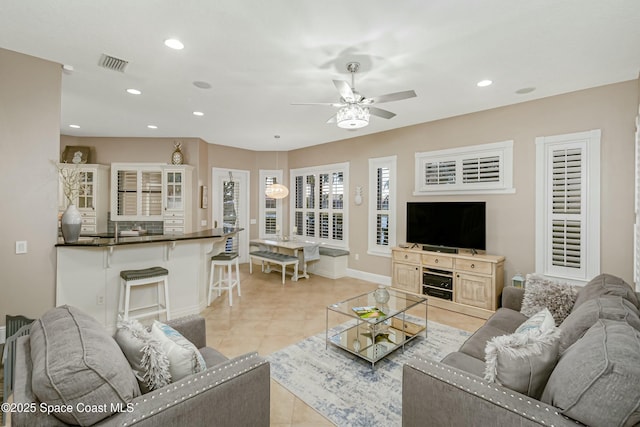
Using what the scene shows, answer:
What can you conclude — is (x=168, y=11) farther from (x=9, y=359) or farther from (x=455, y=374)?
(x=455, y=374)

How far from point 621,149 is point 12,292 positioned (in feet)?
21.5

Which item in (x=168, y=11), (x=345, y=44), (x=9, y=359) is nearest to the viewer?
(x=9, y=359)

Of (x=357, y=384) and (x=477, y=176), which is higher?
(x=477, y=176)

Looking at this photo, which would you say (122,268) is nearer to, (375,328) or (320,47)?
(375,328)

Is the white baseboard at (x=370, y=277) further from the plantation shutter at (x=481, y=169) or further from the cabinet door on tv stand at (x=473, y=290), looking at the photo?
the plantation shutter at (x=481, y=169)

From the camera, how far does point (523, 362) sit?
4.44ft

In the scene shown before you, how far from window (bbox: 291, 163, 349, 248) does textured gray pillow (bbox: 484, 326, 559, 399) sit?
4.83 meters

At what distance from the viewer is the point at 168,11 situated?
2156 mm

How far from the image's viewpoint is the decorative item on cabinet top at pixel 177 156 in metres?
5.96

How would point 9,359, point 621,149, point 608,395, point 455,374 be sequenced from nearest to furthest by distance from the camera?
point 608,395
point 455,374
point 9,359
point 621,149

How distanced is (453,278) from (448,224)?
821mm

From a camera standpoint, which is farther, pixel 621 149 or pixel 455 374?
pixel 621 149

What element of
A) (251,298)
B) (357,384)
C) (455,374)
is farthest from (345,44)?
(251,298)

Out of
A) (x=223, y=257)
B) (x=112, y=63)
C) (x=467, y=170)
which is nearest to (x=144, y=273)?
(x=223, y=257)
